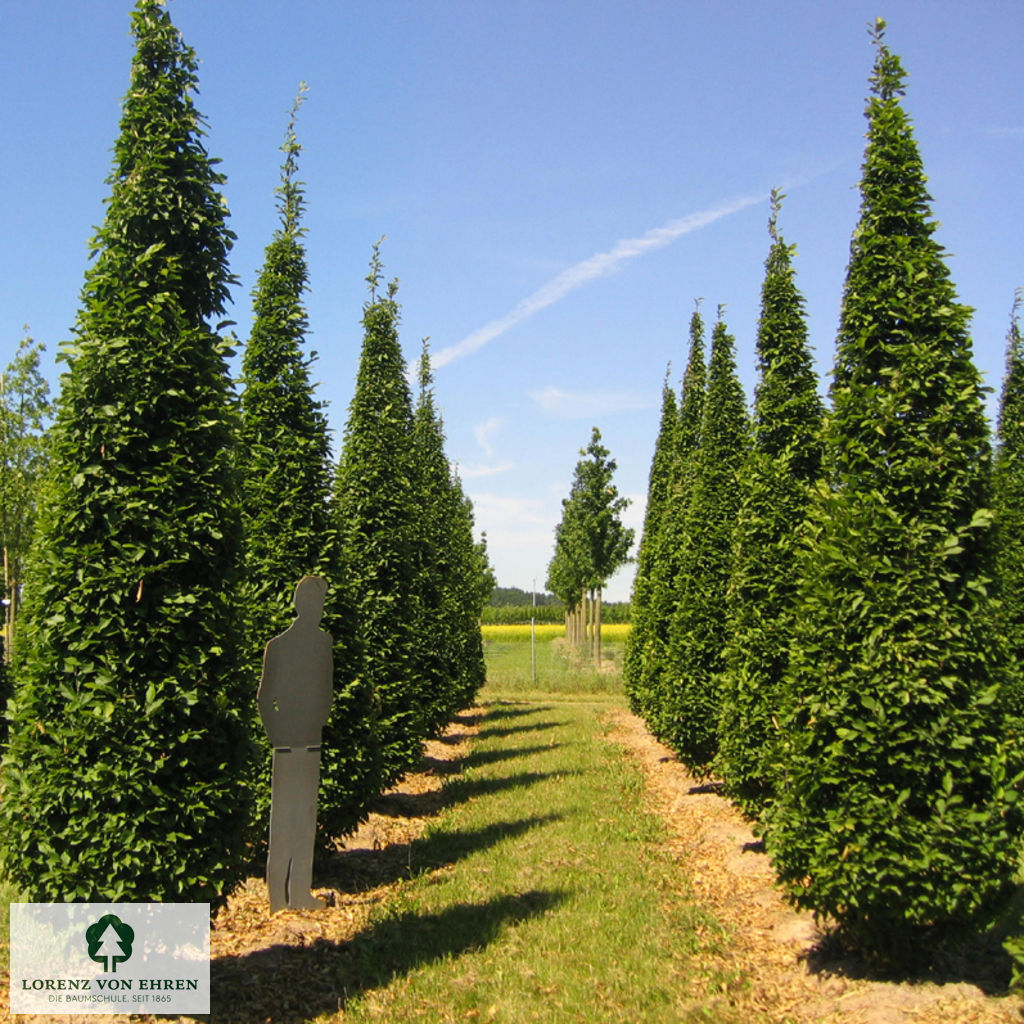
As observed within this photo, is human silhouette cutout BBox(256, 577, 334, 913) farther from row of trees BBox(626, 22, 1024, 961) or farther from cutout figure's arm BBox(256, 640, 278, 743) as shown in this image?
row of trees BBox(626, 22, 1024, 961)

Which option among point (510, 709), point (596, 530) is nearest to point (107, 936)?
point (510, 709)

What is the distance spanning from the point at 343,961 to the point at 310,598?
9.92ft

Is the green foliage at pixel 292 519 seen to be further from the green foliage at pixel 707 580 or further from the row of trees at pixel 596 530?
the row of trees at pixel 596 530

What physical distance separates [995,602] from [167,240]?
6.61 meters

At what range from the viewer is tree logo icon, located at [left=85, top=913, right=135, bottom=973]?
17.7ft

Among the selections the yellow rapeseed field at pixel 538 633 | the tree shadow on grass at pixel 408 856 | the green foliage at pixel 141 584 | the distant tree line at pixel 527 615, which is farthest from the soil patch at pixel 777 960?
the distant tree line at pixel 527 615

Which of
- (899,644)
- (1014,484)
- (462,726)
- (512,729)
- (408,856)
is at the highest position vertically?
(1014,484)

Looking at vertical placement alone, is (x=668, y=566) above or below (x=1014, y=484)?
below

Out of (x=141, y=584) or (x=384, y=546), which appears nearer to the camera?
(x=141, y=584)

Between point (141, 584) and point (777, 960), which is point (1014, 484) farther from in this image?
point (141, 584)

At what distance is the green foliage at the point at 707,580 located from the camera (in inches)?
512

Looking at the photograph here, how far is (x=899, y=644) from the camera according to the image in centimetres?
598

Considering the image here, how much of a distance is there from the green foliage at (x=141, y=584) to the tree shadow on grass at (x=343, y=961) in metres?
1.03

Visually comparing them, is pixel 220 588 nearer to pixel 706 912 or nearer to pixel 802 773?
pixel 802 773
